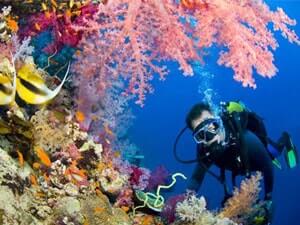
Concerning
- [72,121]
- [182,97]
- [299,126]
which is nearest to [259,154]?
[72,121]

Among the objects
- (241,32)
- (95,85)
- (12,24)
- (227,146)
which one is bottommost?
(241,32)

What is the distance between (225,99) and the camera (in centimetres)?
7094

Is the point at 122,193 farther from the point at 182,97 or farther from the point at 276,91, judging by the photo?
the point at 182,97

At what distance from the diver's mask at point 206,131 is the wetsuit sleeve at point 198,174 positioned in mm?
331

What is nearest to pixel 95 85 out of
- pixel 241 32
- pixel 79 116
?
pixel 79 116

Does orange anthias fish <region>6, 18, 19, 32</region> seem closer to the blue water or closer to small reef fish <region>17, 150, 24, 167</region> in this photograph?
small reef fish <region>17, 150, 24, 167</region>

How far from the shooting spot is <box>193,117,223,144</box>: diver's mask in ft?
15.5

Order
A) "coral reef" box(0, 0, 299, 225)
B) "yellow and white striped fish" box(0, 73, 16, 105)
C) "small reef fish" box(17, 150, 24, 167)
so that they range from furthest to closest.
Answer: "small reef fish" box(17, 150, 24, 167) < "coral reef" box(0, 0, 299, 225) < "yellow and white striped fish" box(0, 73, 16, 105)

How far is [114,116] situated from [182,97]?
281 feet

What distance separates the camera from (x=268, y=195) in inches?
199

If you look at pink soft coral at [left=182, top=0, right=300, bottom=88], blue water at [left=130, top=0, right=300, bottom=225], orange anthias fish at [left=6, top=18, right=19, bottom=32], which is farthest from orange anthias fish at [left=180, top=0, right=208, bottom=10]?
blue water at [left=130, top=0, right=300, bottom=225]

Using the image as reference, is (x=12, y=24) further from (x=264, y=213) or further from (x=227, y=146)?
(x=264, y=213)

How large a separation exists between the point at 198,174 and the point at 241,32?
96.0 inches

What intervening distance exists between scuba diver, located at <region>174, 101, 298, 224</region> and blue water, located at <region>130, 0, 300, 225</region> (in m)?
48.7
